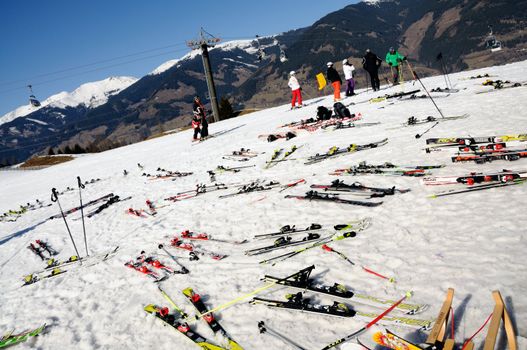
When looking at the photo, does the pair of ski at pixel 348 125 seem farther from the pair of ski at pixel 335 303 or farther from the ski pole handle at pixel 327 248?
the pair of ski at pixel 335 303

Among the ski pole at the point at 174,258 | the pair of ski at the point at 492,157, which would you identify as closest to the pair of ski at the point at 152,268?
the ski pole at the point at 174,258

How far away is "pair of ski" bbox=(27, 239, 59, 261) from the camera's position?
Result: 9970 millimetres

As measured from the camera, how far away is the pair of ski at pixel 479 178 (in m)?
6.96

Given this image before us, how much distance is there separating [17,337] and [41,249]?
213 inches

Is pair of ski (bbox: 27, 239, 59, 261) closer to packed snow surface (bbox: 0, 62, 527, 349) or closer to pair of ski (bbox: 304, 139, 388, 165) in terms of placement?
packed snow surface (bbox: 0, 62, 527, 349)

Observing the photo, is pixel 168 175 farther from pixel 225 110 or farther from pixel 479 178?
pixel 225 110

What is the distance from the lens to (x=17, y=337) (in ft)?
18.8

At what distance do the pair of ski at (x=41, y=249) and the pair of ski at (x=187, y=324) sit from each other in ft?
18.9

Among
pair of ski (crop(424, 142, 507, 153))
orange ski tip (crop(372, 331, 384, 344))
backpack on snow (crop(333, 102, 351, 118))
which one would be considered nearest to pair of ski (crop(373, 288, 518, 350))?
orange ski tip (crop(372, 331, 384, 344))

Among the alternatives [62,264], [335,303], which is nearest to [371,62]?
[62,264]

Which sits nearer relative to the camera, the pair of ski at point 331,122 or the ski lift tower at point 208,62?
the pair of ski at point 331,122

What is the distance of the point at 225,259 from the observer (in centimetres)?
700

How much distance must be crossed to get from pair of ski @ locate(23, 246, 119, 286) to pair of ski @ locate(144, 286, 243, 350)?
3.26 m

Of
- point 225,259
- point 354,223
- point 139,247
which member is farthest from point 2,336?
point 354,223
